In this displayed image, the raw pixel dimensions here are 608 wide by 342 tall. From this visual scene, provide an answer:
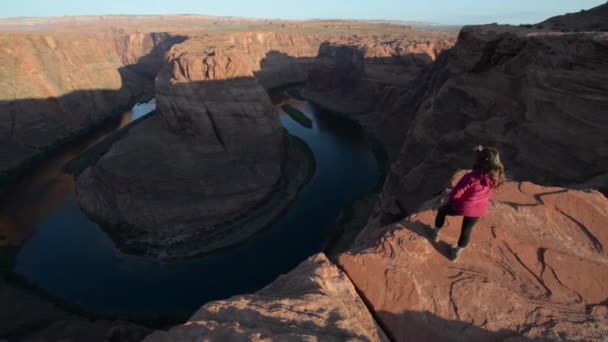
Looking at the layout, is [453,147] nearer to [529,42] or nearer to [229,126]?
[529,42]

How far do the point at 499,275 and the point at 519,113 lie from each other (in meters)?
14.7

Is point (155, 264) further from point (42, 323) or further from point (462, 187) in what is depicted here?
point (462, 187)

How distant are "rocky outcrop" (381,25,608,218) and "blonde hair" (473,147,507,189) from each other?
9.93 m

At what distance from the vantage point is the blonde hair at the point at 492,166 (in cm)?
592

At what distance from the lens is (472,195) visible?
625cm

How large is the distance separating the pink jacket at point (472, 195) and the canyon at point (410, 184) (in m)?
0.90

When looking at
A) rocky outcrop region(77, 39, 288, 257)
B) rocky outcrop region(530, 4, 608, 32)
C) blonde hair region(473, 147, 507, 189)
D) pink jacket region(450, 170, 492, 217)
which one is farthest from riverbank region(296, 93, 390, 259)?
rocky outcrop region(530, 4, 608, 32)

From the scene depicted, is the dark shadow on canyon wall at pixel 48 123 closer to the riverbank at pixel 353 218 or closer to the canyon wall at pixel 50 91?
the canyon wall at pixel 50 91

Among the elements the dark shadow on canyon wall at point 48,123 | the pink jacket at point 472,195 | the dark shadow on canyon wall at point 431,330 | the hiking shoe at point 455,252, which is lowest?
the dark shadow on canyon wall at point 48,123

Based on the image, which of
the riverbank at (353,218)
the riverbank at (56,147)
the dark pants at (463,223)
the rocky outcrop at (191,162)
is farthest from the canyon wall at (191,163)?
the dark pants at (463,223)

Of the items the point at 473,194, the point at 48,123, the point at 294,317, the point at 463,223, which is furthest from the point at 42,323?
the point at 48,123

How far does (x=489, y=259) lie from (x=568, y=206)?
259 cm

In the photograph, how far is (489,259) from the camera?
259 inches

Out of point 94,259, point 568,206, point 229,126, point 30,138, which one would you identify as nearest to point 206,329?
point 568,206
